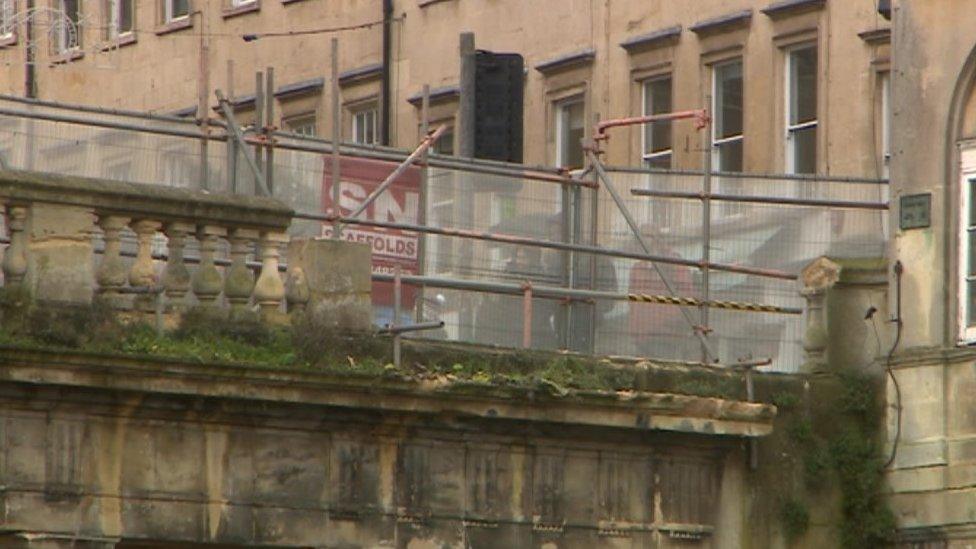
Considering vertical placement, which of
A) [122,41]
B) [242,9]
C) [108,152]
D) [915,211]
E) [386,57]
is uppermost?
[242,9]

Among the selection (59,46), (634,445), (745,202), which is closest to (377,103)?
(59,46)

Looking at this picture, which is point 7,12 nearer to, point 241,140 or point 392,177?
point 392,177

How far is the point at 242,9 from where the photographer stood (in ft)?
174

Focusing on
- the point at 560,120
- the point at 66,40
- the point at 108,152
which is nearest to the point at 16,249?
the point at 108,152

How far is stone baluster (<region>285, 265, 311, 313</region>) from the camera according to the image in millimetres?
26016

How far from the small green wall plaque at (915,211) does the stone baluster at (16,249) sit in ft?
24.1

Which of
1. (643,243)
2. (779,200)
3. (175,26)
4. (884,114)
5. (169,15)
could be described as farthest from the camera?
(169,15)

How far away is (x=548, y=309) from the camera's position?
29.2 m

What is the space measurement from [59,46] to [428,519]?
30028 mm

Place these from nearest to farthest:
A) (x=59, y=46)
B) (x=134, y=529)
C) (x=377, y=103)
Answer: (x=134, y=529) < (x=377, y=103) < (x=59, y=46)

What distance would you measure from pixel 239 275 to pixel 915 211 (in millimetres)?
5741

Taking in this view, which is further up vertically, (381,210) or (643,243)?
(381,210)

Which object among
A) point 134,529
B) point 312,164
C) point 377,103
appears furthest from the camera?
point 377,103

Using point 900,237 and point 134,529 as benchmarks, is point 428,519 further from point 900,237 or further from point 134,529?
point 900,237
